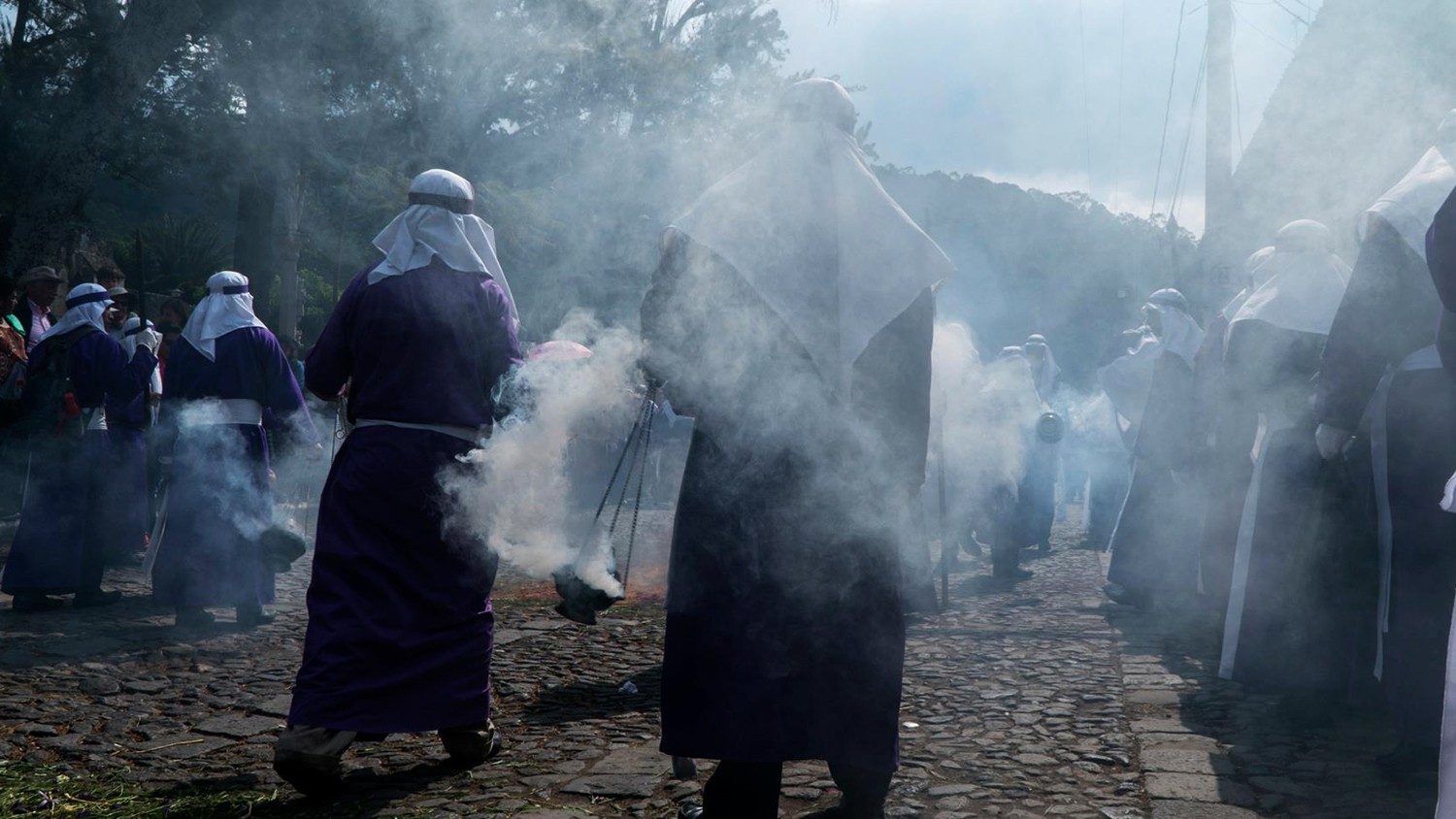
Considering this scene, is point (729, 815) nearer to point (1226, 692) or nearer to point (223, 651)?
point (1226, 692)

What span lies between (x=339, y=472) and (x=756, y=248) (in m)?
1.82

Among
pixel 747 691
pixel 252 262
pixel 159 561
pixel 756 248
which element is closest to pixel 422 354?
pixel 756 248

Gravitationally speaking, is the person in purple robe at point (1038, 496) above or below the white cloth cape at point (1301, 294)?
below

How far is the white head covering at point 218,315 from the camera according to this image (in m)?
6.37

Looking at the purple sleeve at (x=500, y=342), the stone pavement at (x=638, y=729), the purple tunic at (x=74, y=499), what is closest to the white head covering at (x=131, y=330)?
the purple tunic at (x=74, y=499)

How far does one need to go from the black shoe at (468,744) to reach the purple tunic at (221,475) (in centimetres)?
296

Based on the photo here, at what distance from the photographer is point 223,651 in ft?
19.2

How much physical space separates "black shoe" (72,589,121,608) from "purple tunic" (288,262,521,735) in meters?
3.78

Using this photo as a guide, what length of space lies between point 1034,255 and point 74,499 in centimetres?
3148

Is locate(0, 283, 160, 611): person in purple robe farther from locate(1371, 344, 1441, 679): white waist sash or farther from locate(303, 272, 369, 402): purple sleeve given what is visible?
locate(1371, 344, 1441, 679): white waist sash

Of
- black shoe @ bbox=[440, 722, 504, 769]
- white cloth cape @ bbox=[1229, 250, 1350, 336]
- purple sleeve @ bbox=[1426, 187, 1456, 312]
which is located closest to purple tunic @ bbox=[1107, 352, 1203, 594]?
white cloth cape @ bbox=[1229, 250, 1350, 336]

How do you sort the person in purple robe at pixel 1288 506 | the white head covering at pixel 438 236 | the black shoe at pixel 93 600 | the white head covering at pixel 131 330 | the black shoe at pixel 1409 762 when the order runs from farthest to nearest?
1. the white head covering at pixel 131 330
2. the black shoe at pixel 93 600
3. the person in purple robe at pixel 1288 506
4. the white head covering at pixel 438 236
5. the black shoe at pixel 1409 762

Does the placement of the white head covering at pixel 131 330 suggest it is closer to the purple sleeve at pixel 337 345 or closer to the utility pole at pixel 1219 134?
the purple sleeve at pixel 337 345

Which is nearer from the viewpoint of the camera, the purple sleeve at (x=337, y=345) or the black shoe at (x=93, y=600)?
the purple sleeve at (x=337, y=345)
